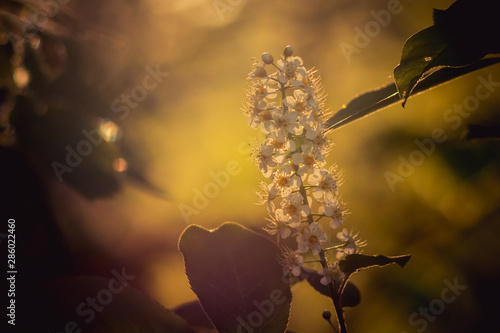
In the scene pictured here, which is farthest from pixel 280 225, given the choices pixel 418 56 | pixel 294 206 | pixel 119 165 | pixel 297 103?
pixel 119 165

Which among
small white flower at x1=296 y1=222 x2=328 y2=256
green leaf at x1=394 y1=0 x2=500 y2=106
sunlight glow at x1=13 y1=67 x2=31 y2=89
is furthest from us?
sunlight glow at x1=13 y1=67 x2=31 y2=89

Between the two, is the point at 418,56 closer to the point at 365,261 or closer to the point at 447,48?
the point at 447,48

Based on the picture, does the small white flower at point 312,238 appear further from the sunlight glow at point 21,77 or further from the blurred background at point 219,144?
the sunlight glow at point 21,77

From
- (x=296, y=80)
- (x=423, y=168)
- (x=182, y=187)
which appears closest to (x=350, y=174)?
(x=423, y=168)

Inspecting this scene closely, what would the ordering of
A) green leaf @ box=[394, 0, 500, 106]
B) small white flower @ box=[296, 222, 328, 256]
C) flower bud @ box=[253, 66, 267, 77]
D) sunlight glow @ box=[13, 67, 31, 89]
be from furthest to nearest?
1. sunlight glow @ box=[13, 67, 31, 89]
2. flower bud @ box=[253, 66, 267, 77]
3. small white flower @ box=[296, 222, 328, 256]
4. green leaf @ box=[394, 0, 500, 106]

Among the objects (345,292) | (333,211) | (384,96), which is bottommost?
(345,292)

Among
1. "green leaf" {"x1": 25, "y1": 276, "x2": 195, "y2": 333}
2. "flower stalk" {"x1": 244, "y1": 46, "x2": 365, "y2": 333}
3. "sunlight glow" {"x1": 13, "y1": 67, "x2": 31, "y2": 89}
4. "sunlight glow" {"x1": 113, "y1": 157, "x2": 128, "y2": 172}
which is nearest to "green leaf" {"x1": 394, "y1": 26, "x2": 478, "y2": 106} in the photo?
"flower stalk" {"x1": 244, "y1": 46, "x2": 365, "y2": 333}

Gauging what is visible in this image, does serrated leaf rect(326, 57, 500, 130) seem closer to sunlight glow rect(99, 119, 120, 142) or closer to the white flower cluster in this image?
the white flower cluster
